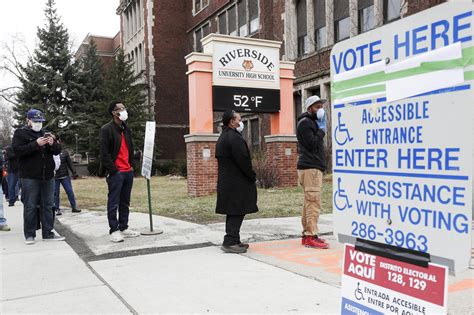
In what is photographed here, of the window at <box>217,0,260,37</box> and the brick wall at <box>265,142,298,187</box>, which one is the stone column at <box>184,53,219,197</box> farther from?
the window at <box>217,0,260,37</box>

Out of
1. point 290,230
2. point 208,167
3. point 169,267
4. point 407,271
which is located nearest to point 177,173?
point 208,167

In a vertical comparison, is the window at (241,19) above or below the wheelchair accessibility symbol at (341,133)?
above

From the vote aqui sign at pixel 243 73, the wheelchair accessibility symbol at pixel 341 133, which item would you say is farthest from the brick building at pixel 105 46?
the wheelchair accessibility symbol at pixel 341 133

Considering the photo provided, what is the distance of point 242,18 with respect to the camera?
27.6 m

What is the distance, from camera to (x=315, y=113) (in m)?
5.87

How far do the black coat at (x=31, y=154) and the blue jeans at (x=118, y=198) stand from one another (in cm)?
112

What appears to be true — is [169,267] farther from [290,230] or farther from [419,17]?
[419,17]

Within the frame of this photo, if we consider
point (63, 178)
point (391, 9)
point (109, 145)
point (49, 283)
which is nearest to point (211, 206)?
point (63, 178)

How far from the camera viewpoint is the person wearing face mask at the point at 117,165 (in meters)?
6.46

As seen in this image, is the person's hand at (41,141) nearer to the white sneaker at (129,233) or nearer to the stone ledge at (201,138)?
the white sneaker at (129,233)

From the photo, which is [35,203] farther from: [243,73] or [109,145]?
[243,73]

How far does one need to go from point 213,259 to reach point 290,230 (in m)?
2.27

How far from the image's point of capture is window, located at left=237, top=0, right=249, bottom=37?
88.7 feet

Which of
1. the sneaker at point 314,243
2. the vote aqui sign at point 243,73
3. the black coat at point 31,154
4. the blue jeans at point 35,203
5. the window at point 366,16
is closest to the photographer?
the sneaker at point 314,243
